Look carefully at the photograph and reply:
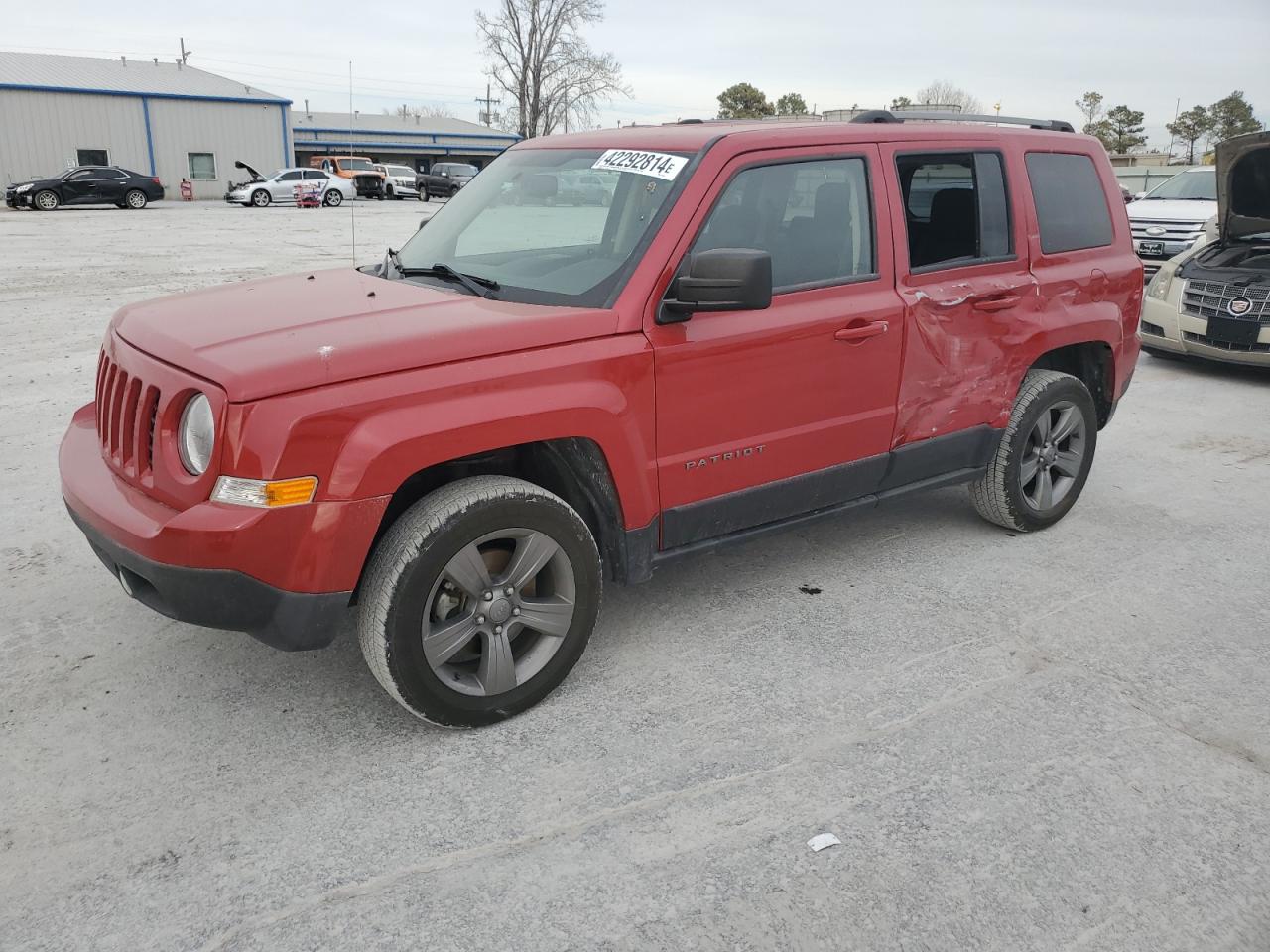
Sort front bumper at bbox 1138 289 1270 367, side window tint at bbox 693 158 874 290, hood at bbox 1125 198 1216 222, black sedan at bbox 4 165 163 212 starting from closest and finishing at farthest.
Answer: side window tint at bbox 693 158 874 290
front bumper at bbox 1138 289 1270 367
hood at bbox 1125 198 1216 222
black sedan at bbox 4 165 163 212

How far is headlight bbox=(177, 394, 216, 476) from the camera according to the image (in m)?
2.80

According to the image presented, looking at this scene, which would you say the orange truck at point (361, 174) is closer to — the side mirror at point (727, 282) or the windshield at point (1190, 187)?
the windshield at point (1190, 187)

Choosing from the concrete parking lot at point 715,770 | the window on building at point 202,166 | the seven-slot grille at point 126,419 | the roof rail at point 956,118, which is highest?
the window on building at point 202,166

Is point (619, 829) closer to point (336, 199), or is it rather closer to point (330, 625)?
point (330, 625)

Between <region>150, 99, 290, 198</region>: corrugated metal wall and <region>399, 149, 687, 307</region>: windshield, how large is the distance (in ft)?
157

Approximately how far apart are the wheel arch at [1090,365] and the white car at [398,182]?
42676 millimetres

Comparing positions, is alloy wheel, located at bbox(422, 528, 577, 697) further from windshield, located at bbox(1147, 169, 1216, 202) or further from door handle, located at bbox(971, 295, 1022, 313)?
windshield, located at bbox(1147, 169, 1216, 202)

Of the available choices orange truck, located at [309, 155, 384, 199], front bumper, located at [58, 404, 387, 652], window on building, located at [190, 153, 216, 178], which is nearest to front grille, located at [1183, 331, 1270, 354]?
front bumper, located at [58, 404, 387, 652]

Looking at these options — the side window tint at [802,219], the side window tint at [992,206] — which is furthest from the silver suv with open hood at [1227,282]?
the side window tint at [802,219]

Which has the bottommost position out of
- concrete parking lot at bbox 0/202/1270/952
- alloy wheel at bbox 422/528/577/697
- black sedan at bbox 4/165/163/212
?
concrete parking lot at bbox 0/202/1270/952

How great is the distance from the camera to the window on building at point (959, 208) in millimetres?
4180

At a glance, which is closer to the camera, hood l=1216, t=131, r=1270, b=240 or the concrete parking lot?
the concrete parking lot

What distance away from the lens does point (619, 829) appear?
2.73 meters

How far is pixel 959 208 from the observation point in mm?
4324
